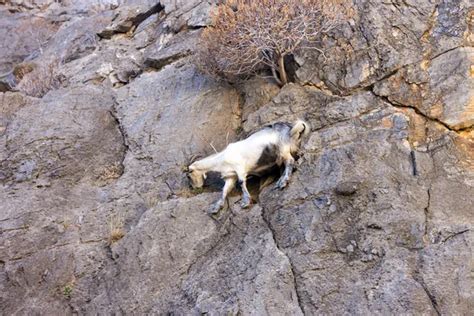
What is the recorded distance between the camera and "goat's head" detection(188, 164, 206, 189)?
8.17 m

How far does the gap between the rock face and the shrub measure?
1.08 feet

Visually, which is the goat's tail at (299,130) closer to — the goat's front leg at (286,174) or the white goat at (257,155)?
the white goat at (257,155)

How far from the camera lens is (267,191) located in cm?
740

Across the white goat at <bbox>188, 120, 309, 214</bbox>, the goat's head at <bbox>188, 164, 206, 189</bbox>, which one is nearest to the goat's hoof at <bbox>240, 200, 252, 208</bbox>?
the white goat at <bbox>188, 120, 309, 214</bbox>

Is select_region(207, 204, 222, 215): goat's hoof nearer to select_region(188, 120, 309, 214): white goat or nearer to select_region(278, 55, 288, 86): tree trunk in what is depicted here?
select_region(188, 120, 309, 214): white goat

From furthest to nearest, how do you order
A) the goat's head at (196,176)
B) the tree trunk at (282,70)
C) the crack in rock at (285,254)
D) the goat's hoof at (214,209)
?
1. the tree trunk at (282,70)
2. the goat's head at (196,176)
3. the goat's hoof at (214,209)
4. the crack in rock at (285,254)

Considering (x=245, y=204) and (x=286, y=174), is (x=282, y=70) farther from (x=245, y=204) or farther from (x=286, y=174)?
(x=245, y=204)

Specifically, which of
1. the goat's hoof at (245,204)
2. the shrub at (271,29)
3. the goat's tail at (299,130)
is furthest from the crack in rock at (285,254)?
the shrub at (271,29)

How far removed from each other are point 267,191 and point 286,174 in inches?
15.3


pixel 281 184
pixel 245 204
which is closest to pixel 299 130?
pixel 281 184

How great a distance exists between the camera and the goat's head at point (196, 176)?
26.8 ft

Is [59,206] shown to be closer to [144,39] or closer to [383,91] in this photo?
[383,91]

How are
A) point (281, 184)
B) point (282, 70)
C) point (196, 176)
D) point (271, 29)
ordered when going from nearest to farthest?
point (281, 184) → point (196, 176) → point (271, 29) → point (282, 70)

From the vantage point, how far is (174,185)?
8625mm
